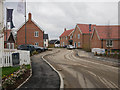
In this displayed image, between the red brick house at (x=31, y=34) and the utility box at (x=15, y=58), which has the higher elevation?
the red brick house at (x=31, y=34)

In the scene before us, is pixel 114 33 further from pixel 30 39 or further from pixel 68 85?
pixel 68 85

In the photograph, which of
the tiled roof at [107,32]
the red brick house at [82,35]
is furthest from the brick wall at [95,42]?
the red brick house at [82,35]

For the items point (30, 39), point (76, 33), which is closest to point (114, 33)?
point (76, 33)

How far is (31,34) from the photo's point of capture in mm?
32375

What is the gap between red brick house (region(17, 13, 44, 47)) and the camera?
32.1 m

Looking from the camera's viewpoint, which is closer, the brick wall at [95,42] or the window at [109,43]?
the window at [109,43]

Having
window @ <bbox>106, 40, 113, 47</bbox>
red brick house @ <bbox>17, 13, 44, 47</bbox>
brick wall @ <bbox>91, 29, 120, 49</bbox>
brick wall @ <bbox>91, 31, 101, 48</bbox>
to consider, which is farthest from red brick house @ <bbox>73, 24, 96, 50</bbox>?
red brick house @ <bbox>17, 13, 44, 47</bbox>

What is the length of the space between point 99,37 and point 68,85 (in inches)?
965

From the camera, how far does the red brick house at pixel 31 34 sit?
1264 inches

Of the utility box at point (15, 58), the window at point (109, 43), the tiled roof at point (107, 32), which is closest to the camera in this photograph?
the utility box at point (15, 58)

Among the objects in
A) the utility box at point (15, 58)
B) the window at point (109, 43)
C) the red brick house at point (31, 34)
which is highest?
the red brick house at point (31, 34)

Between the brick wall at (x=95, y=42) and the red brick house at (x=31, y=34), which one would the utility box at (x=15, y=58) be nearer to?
the red brick house at (x=31, y=34)

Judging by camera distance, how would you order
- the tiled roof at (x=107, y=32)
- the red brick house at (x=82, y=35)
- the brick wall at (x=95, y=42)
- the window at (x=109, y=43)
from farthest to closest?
the red brick house at (x=82, y=35)
the brick wall at (x=95, y=42)
the window at (x=109, y=43)
the tiled roof at (x=107, y=32)

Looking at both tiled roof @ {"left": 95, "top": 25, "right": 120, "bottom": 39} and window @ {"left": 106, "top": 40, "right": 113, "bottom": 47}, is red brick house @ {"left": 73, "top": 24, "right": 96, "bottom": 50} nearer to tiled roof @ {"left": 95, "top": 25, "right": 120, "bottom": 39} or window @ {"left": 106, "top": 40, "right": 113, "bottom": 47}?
tiled roof @ {"left": 95, "top": 25, "right": 120, "bottom": 39}
